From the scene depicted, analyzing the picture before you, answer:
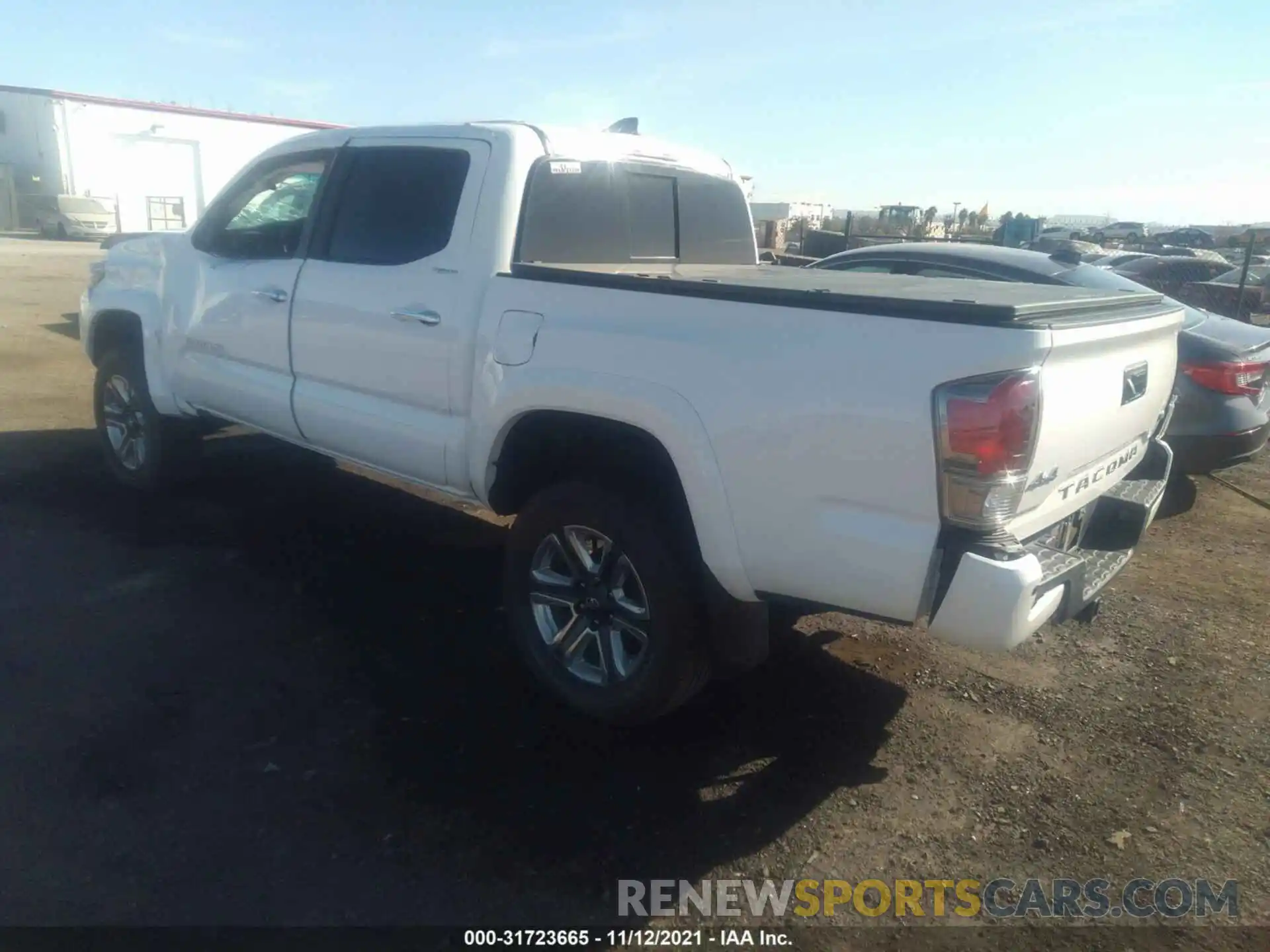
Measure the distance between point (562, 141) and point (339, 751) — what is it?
2.54 metres

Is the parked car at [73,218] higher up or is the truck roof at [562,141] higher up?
the truck roof at [562,141]

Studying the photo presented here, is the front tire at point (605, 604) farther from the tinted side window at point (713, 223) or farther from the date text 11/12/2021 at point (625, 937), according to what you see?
the tinted side window at point (713, 223)

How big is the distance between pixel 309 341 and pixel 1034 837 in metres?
3.55

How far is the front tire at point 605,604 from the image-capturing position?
3.28 metres

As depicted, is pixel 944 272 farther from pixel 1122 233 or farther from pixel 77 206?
pixel 1122 233

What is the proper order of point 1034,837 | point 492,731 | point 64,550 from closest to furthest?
point 1034,837
point 492,731
point 64,550

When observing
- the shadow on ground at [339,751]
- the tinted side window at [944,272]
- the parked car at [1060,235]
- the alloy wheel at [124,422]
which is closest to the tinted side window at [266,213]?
the alloy wheel at [124,422]

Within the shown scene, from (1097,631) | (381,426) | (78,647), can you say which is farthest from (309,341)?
(1097,631)

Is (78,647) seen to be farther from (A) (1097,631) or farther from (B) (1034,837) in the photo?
(A) (1097,631)

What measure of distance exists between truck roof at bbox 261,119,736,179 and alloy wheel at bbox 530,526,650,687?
163 centimetres

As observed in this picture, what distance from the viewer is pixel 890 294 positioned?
3.01m

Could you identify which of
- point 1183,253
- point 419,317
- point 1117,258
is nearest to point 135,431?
point 419,317

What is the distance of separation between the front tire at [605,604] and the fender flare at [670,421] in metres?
0.20

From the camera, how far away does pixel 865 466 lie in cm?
270
